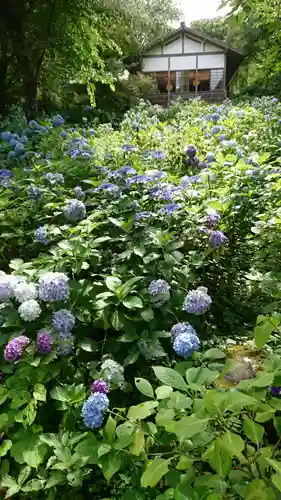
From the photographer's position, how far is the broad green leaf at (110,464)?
1217 millimetres

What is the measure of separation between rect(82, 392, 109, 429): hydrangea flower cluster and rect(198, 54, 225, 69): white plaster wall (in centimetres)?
2424

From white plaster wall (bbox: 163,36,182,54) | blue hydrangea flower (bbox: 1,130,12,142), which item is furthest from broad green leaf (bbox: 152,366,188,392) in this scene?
white plaster wall (bbox: 163,36,182,54)

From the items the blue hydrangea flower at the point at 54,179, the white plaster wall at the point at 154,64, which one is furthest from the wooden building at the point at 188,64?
the blue hydrangea flower at the point at 54,179

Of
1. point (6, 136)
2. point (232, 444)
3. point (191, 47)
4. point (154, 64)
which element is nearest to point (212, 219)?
point (232, 444)

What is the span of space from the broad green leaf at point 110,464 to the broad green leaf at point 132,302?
50 cm

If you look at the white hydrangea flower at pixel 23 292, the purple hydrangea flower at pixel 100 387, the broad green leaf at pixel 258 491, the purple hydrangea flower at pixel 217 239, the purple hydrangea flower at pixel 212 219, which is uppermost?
the purple hydrangea flower at pixel 212 219

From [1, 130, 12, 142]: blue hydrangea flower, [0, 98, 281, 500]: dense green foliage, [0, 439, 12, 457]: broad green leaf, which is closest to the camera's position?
[0, 98, 281, 500]: dense green foliage

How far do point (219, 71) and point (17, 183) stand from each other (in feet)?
75.0

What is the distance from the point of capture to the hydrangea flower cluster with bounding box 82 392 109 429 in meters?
1.34

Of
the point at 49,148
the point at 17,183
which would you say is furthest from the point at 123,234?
the point at 49,148

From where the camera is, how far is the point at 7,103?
9.23 meters

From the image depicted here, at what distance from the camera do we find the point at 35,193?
91.9 inches

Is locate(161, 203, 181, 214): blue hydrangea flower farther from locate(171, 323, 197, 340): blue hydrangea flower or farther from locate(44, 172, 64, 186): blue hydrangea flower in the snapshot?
locate(44, 172, 64, 186): blue hydrangea flower

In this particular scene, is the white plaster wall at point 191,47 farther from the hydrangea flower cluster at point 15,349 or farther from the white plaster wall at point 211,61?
the hydrangea flower cluster at point 15,349
